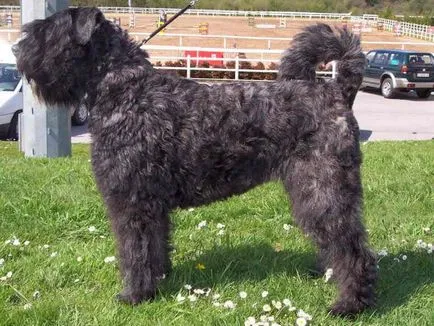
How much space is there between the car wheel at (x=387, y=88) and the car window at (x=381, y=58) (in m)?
1.08

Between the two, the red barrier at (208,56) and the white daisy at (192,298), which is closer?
the white daisy at (192,298)

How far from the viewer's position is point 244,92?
4102mm

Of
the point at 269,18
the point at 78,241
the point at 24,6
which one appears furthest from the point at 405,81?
the point at 269,18

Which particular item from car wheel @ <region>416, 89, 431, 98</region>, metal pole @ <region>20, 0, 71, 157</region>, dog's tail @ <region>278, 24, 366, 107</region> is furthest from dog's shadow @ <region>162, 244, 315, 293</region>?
car wheel @ <region>416, 89, 431, 98</region>

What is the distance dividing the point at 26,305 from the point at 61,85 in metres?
1.44

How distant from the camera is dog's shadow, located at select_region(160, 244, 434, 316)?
438cm

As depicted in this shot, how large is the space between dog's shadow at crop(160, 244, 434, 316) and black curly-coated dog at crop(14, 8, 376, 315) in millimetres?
326

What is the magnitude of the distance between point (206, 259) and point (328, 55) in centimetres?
183

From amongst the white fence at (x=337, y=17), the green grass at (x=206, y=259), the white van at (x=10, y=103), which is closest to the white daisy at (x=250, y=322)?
the green grass at (x=206, y=259)

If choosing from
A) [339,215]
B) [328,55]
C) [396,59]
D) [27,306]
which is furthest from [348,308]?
[396,59]

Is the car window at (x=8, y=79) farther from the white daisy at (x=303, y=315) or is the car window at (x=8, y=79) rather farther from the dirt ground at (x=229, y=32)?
the white daisy at (x=303, y=315)

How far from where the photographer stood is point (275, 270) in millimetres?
4648

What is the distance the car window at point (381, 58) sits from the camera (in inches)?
1147

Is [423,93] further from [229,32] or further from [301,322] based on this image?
[229,32]
